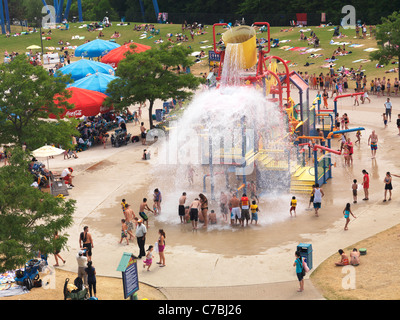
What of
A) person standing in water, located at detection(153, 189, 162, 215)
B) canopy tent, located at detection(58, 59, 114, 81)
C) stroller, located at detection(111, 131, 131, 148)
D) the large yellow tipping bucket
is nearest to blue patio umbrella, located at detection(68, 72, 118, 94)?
stroller, located at detection(111, 131, 131, 148)

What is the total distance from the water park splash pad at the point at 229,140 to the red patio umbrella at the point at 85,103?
31.3ft

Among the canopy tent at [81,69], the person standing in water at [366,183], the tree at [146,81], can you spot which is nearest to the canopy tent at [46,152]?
the tree at [146,81]

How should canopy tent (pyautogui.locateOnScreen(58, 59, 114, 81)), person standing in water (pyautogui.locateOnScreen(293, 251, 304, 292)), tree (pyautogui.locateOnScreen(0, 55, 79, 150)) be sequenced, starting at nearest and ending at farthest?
person standing in water (pyautogui.locateOnScreen(293, 251, 304, 292))
tree (pyautogui.locateOnScreen(0, 55, 79, 150))
canopy tent (pyautogui.locateOnScreen(58, 59, 114, 81))

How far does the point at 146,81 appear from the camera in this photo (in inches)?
1545

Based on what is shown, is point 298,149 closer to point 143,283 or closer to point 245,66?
point 245,66

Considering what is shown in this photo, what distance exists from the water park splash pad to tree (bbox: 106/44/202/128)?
9164mm

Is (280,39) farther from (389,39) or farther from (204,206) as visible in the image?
(204,206)

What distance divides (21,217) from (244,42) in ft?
48.1

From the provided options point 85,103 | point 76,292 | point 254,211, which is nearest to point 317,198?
point 254,211

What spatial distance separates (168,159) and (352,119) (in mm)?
15530

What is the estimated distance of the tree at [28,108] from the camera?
3138 cm

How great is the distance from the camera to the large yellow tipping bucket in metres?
29.3

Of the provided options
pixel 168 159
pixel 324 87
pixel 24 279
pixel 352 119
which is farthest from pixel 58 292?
pixel 324 87

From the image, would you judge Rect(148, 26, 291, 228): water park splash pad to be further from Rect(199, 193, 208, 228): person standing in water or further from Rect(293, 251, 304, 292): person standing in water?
Rect(293, 251, 304, 292): person standing in water
